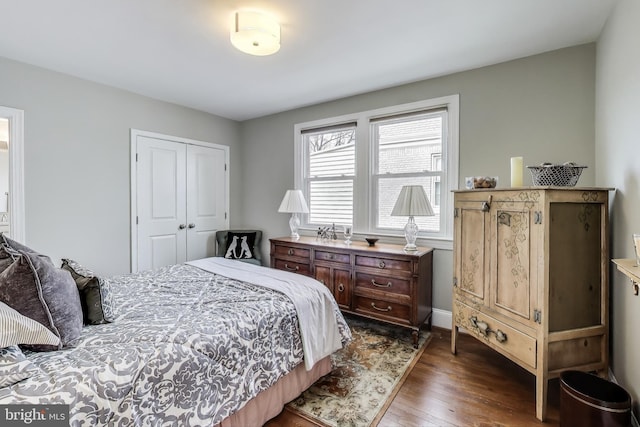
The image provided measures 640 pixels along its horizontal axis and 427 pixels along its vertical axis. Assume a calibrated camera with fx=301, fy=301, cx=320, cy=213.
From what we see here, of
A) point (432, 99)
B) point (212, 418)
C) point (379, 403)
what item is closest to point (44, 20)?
point (212, 418)

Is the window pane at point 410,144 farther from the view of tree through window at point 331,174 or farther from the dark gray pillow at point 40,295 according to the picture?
the dark gray pillow at point 40,295

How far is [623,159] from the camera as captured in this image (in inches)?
70.7

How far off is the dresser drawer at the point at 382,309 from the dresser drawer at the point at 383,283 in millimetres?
111

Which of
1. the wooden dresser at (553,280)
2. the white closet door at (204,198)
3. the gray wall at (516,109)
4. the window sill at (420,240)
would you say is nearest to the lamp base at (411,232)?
the window sill at (420,240)

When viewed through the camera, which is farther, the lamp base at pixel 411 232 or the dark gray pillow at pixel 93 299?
the lamp base at pixel 411 232

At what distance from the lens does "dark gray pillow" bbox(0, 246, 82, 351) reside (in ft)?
3.90

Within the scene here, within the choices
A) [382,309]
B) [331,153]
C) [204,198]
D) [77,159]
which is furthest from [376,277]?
[77,159]

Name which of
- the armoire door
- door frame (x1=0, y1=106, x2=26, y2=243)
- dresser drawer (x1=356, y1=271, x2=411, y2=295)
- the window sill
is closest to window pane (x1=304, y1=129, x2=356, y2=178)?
the window sill

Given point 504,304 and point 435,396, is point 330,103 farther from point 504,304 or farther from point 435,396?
point 435,396

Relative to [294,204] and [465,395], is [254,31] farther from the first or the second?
[465,395]

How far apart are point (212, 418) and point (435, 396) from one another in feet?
4.65

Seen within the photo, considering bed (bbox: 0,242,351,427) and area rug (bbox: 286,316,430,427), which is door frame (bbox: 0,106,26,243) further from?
area rug (bbox: 286,316,430,427)

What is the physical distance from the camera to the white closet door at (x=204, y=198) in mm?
4152

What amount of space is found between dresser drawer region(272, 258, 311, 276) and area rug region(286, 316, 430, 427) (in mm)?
790
